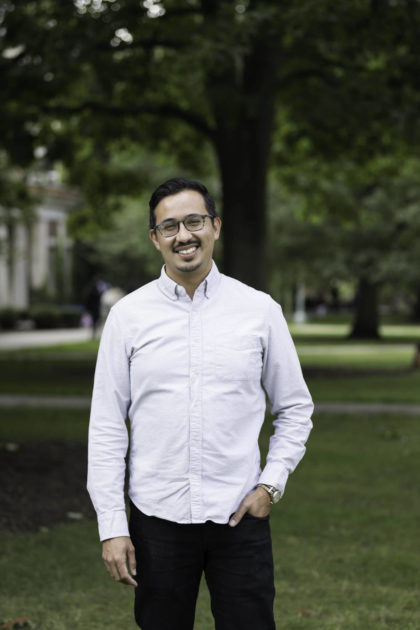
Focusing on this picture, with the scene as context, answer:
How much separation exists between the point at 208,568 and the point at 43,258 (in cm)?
5348

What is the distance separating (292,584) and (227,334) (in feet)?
9.97

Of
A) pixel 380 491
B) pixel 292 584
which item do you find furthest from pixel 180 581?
pixel 380 491

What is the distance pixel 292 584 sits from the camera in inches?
220

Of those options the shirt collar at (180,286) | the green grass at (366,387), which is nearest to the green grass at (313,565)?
the shirt collar at (180,286)

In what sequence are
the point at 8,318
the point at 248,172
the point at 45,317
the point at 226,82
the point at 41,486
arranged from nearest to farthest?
the point at 41,486 < the point at 226,82 < the point at 248,172 < the point at 8,318 < the point at 45,317

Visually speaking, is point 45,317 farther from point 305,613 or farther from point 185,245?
point 185,245

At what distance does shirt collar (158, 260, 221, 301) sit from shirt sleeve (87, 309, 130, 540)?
176 millimetres

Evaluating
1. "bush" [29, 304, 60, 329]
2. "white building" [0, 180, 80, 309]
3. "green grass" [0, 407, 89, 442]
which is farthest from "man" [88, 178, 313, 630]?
"white building" [0, 180, 80, 309]

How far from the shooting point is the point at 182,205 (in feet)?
9.86

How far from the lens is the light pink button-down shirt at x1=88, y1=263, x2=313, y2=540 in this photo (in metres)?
2.89

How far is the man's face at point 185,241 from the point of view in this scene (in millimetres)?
2982

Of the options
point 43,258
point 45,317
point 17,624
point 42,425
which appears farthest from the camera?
point 43,258

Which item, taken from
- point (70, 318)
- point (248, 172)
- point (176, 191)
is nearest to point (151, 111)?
point (248, 172)

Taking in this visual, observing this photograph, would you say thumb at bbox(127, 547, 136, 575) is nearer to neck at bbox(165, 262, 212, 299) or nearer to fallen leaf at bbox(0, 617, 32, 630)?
neck at bbox(165, 262, 212, 299)
